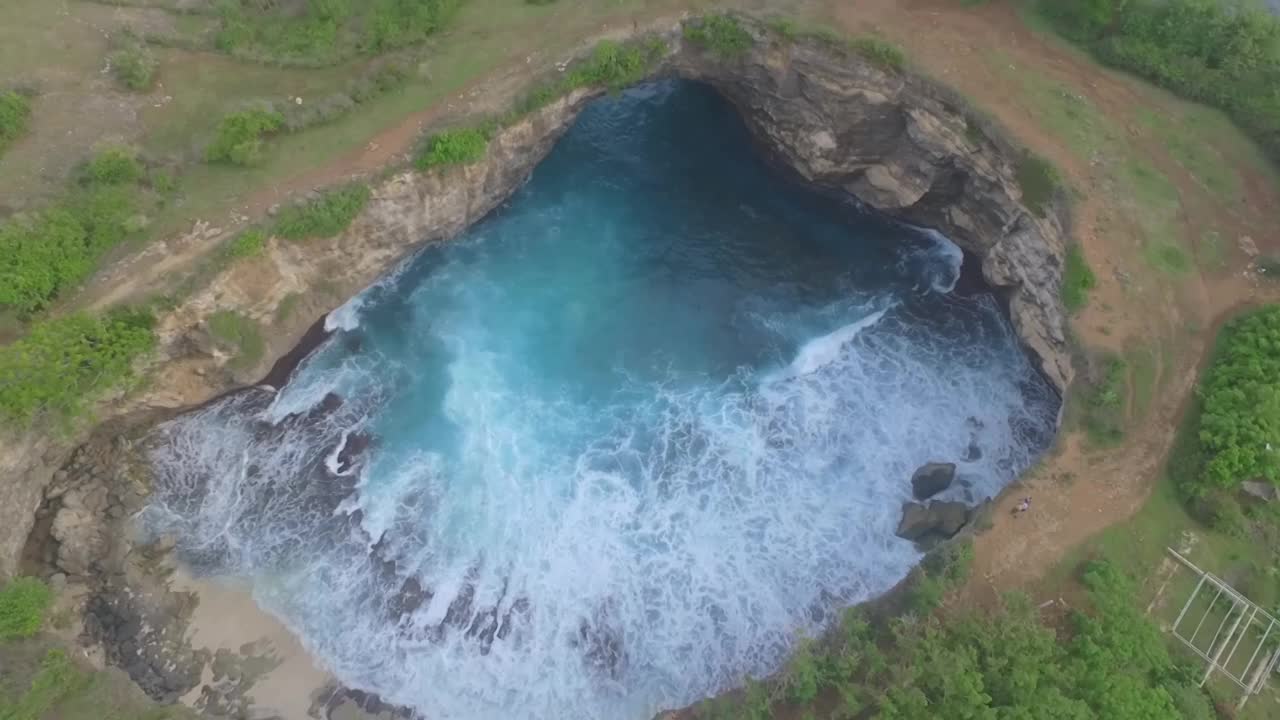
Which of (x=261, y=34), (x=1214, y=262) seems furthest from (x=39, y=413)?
(x=1214, y=262)

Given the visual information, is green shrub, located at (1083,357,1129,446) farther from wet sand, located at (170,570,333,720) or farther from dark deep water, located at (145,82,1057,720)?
wet sand, located at (170,570,333,720)

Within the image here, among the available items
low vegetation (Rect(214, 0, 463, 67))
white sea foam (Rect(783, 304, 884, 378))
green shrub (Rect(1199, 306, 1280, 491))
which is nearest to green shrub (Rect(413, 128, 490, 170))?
low vegetation (Rect(214, 0, 463, 67))

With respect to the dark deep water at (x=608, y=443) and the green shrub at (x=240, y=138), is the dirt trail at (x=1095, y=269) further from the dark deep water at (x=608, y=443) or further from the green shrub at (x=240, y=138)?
the green shrub at (x=240, y=138)

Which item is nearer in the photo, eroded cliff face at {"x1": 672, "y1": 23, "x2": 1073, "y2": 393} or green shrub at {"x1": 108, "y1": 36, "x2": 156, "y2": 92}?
eroded cliff face at {"x1": 672, "y1": 23, "x2": 1073, "y2": 393}

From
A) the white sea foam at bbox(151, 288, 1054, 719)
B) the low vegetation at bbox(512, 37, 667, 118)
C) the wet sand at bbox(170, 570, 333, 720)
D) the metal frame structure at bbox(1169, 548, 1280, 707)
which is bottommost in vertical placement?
the wet sand at bbox(170, 570, 333, 720)

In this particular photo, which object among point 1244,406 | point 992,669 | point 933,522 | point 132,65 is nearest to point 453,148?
point 132,65

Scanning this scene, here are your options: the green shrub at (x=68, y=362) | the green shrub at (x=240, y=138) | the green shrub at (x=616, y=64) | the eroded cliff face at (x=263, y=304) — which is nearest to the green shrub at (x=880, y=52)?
the green shrub at (x=616, y=64)

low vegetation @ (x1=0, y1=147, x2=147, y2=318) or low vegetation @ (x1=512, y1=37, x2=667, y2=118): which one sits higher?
low vegetation @ (x1=512, y1=37, x2=667, y2=118)
